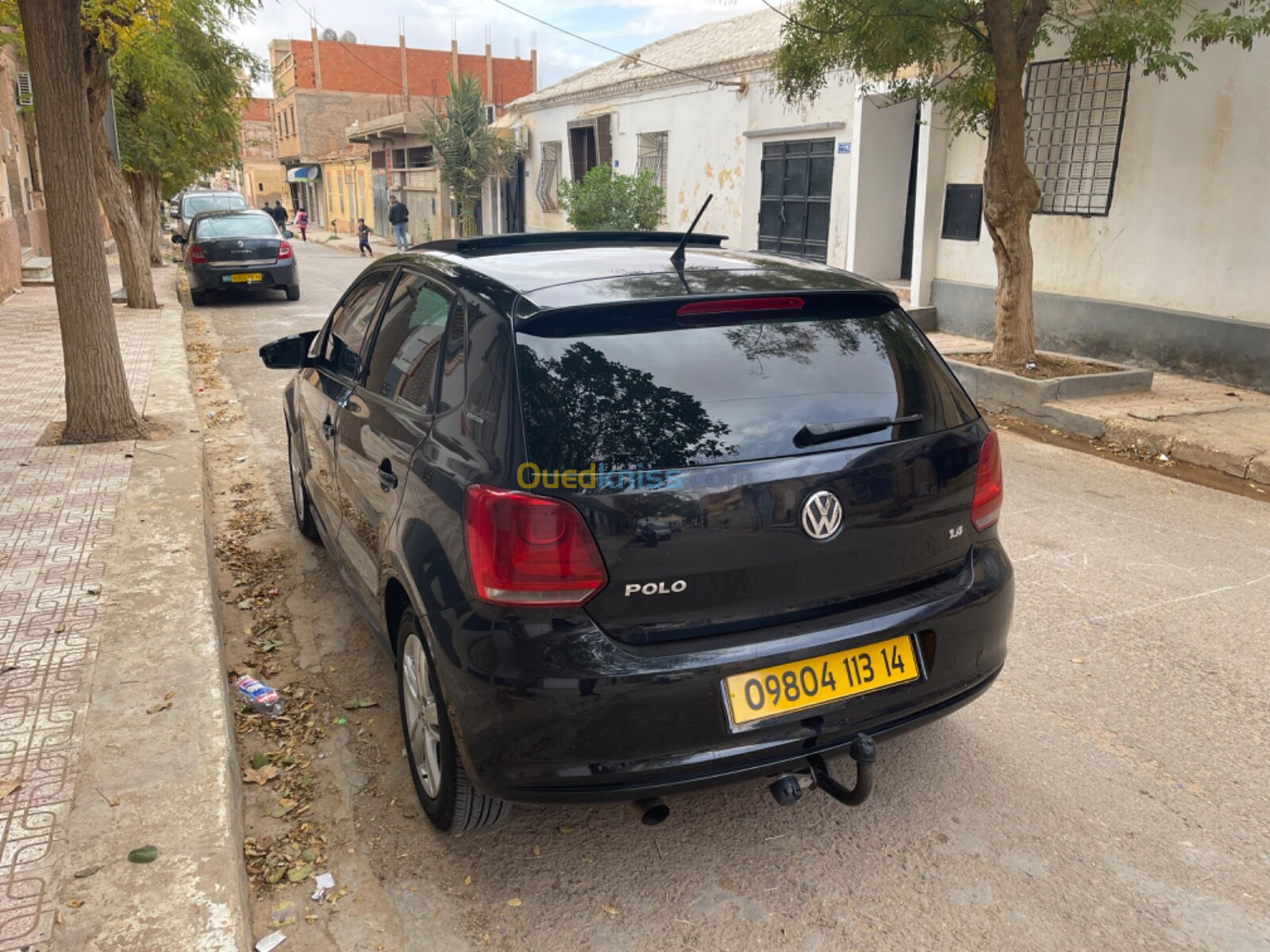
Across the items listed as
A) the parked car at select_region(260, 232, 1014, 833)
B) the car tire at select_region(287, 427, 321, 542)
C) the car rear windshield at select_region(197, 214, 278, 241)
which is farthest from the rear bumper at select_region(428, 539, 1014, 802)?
the car rear windshield at select_region(197, 214, 278, 241)

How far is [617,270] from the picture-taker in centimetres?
294

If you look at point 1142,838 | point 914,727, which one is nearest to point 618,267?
point 914,727

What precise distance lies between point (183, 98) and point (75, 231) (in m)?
13.5

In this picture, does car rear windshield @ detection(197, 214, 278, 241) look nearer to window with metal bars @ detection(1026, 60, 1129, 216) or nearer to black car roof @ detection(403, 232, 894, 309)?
window with metal bars @ detection(1026, 60, 1129, 216)

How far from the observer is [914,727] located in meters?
2.74

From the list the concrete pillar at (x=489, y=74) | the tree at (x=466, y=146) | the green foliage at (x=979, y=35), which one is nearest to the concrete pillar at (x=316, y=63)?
the concrete pillar at (x=489, y=74)

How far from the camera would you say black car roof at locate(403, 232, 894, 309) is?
107 inches

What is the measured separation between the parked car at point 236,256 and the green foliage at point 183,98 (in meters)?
2.66

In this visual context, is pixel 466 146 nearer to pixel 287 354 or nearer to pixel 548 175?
pixel 548 175

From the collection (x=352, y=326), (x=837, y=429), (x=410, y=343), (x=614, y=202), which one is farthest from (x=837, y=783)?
(x=614, y=202)

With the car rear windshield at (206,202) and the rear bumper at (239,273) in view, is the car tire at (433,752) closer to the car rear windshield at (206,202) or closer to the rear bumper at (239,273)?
the rear bumper at (239,273)

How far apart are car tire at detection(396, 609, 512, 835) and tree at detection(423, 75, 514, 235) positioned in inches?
1116

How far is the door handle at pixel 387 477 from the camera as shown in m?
3.08

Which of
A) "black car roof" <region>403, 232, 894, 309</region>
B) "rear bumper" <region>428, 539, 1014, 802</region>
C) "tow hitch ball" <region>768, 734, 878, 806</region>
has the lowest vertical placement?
"tow hitch ball" <region>768, 734, 878, 806</region>
